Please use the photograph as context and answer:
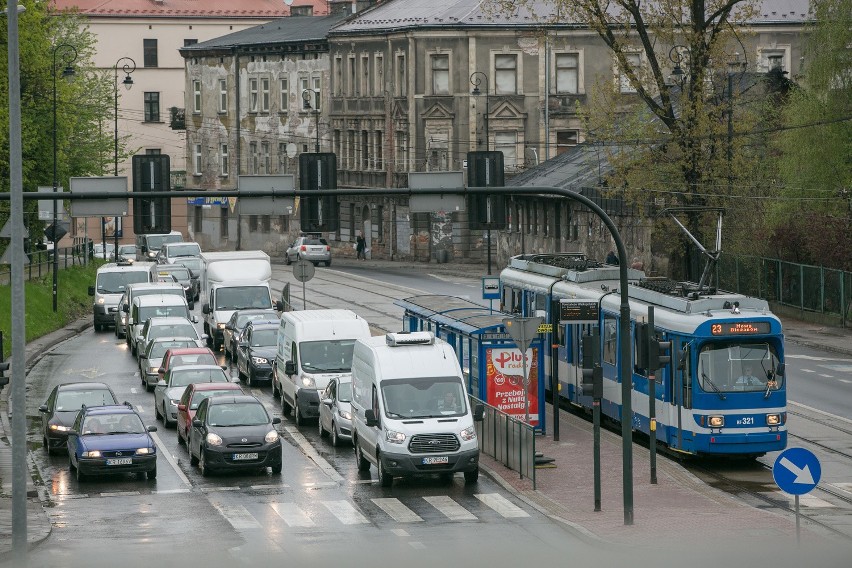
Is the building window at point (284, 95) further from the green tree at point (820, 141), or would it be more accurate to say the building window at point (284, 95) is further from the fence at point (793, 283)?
the green tree at point (820, 141)

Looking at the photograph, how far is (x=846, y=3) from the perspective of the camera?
5259cm

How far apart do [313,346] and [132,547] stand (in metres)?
13.9

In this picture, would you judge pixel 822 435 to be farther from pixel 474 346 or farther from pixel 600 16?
pixel 600 16

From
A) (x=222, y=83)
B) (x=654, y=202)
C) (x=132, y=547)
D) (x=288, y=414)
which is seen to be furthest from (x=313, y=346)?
(x=222, y=83)

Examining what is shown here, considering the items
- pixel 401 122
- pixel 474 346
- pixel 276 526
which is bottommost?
pixel 276 526

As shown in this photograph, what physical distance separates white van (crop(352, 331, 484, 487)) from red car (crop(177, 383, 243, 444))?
387cm

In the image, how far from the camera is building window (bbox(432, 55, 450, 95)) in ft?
264

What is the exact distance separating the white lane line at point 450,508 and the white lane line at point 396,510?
0.49 meters

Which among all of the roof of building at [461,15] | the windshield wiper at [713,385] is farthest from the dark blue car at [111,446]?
the roof of building at [461,15]

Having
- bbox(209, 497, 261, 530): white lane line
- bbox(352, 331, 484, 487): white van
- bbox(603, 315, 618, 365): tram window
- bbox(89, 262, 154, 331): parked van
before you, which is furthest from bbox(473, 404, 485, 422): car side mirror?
bbox(89, 262, 154, 331): parked van

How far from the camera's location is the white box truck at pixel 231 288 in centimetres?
4691

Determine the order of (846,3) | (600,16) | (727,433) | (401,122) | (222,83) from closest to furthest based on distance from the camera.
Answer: (727,433) → (600,16) → (846,3) → (401,122) → (222,83)

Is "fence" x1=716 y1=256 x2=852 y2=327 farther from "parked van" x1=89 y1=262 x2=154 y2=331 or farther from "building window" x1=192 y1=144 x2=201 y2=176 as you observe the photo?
"building window" x1=192 y1=144 x2=201 y2=176

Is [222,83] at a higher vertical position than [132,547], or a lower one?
higher
